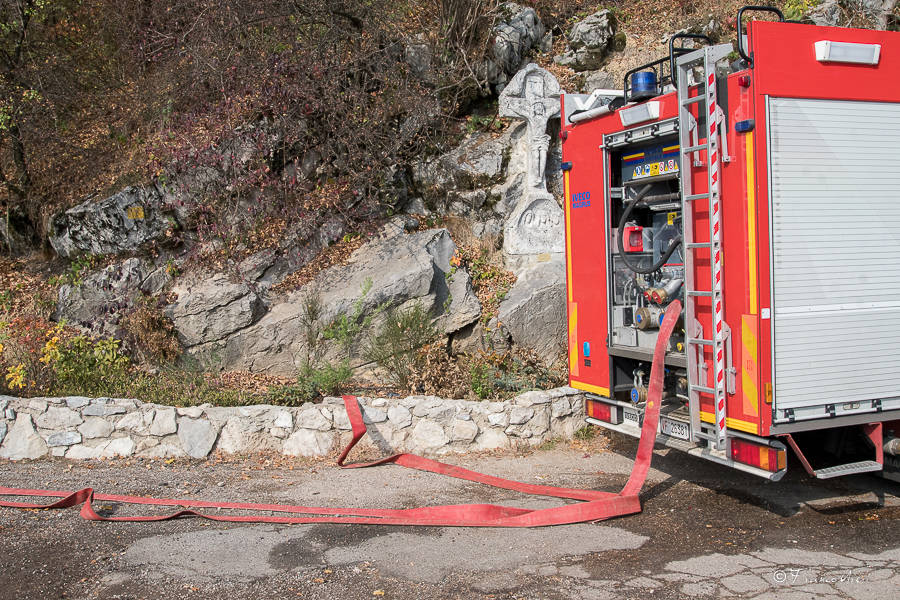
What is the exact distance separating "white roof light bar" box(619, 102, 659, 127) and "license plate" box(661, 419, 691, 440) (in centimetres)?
241

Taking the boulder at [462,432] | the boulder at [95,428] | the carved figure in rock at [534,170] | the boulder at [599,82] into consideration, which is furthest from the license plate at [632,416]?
the boulder at [599,82]

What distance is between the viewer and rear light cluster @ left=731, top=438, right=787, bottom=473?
477 centimetres

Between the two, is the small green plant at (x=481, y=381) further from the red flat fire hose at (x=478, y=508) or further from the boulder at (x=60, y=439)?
the boulder at (x=60, y=439)

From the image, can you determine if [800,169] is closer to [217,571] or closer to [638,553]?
[638,553]

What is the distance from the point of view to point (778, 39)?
4766mm

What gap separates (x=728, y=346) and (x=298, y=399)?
456 cm

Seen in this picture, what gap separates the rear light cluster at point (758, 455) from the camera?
4.77 metres

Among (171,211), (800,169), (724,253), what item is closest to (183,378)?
(171,211)

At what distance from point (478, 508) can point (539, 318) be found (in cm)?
444

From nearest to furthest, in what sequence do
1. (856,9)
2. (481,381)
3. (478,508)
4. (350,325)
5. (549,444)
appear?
(478,508) < (549,444) < (481,381) < (350,325) < (856,9)

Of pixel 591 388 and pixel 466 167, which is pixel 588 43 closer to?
pixel 466 167

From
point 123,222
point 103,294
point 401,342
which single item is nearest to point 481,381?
point 401,342

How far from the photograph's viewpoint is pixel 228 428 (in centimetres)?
711

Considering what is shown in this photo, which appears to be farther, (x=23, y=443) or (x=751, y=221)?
(x=23, y=443)
